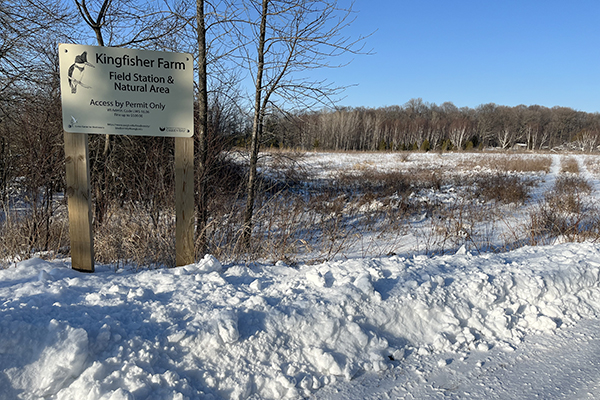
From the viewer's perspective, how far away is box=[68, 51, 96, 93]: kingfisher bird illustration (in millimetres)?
3504

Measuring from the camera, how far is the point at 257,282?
3.30 m

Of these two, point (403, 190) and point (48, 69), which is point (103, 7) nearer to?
point (48, 69)

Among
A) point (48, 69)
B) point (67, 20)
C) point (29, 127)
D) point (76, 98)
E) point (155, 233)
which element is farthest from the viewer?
point (48, 69)

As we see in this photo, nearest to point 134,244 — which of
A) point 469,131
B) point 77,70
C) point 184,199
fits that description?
point 184,199

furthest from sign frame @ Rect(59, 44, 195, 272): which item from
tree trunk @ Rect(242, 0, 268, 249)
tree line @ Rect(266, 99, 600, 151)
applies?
tree line @ Rect(266, 99, 600, 151)

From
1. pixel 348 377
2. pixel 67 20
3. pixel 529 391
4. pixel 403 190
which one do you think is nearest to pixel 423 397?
pixel 348 377

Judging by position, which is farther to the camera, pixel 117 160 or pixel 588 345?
pixel 117 160

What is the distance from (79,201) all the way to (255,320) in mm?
2251

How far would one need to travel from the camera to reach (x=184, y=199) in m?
3.91

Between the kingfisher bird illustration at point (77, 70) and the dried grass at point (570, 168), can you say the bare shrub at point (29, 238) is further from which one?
the dried grass at point (570, 168)

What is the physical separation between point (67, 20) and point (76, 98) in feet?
18.8

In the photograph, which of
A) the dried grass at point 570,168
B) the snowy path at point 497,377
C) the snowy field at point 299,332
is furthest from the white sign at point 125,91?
the dried grass at point 570,168

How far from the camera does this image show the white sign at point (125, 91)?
3514mm

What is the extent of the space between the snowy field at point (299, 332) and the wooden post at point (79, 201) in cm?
23
